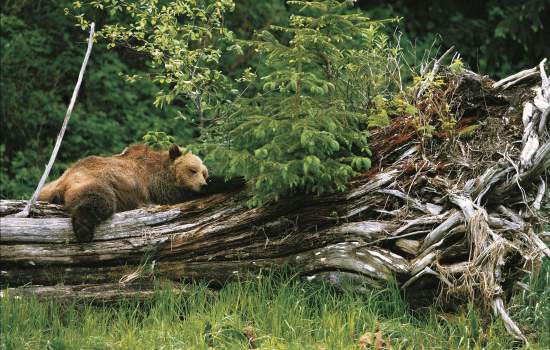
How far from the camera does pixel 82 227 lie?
6355 mm

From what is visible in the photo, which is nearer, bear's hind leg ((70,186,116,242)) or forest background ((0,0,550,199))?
bear's hind leg ((70,186,116,242))

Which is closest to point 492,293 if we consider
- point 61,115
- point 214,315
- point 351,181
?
point 351,181

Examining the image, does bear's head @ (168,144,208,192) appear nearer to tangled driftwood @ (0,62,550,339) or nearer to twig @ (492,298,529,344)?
tangled driftwood @ (0,62,550,339)

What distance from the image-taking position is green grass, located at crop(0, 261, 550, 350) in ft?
18.0

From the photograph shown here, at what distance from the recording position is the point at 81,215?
251 inches

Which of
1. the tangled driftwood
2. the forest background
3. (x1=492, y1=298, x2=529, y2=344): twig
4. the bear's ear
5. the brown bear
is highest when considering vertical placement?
the forest background

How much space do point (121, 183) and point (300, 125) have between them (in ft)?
6.92

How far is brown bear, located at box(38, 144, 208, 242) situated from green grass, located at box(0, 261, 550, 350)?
2.66 feet

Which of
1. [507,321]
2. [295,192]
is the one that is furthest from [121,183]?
[507,321]

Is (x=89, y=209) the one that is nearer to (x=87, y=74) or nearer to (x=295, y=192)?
(x=295, y=192)

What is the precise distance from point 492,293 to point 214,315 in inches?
80.6

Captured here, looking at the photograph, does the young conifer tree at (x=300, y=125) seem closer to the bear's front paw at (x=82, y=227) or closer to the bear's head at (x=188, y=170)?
the bear's head at (x=188, y=170)

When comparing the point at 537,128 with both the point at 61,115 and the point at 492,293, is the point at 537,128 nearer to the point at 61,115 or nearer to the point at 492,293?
the point at 492,293

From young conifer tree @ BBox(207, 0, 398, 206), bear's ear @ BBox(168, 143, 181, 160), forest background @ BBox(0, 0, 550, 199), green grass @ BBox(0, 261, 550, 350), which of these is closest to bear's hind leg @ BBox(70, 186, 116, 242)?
green grass @ BBox(0, 261, 550, 350)
